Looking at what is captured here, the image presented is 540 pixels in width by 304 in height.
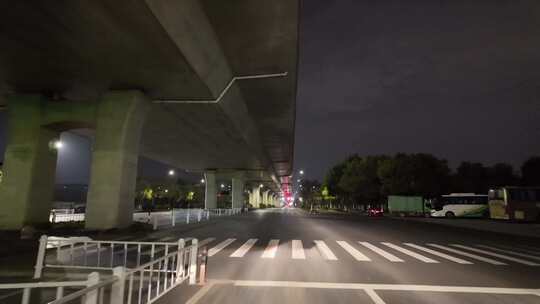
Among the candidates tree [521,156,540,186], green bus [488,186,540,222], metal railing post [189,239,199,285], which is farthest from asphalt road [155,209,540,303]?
tree [521,156,540,186]

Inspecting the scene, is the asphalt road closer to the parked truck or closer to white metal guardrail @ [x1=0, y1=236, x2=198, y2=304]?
white metal guardrail @ [x1=0, y1=236, x2=198, y2=304]

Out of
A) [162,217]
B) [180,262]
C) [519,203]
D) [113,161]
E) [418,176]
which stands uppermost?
[418,176]

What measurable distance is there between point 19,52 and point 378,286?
16.0 metres

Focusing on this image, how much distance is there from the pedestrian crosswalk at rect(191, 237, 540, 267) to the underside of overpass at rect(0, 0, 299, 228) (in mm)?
7559

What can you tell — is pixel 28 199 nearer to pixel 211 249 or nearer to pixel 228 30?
pixel 211 249

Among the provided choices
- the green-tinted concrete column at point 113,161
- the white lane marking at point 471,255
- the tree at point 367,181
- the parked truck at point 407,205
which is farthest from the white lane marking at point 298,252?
the tree at point 367,181

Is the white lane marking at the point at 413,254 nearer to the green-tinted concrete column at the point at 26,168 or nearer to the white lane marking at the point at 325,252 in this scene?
the white lane marking at the point at 325,252

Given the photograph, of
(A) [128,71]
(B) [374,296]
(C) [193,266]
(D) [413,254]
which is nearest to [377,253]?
(D) [413,254]

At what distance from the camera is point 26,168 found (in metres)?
17.2

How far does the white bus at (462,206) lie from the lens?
43.8 m

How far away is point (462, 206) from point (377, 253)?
1571 inches

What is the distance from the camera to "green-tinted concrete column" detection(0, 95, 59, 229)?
16.8 meters

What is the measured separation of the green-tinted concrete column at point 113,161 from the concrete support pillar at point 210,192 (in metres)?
36.5

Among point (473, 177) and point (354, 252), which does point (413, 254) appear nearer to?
point (354, 252)
